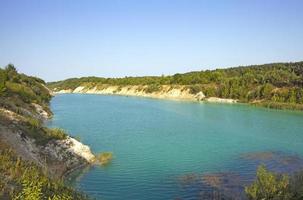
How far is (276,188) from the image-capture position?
1880cm

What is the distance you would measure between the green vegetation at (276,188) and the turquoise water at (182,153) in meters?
5.03

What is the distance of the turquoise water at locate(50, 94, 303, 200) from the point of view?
2597 cm

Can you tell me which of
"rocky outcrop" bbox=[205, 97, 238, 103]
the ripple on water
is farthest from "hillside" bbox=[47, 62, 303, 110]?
the ripple on water

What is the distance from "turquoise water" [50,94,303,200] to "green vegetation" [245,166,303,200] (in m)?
5.03

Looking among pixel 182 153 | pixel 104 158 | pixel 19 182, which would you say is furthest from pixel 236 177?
pixel 19 182

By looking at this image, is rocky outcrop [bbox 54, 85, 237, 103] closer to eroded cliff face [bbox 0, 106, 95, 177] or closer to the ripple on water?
the ripple on water

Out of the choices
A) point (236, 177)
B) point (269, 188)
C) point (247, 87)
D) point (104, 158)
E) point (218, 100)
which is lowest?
point (236, 177)

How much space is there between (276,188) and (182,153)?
1876 centimetres

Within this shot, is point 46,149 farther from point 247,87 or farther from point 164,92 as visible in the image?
point 164,92

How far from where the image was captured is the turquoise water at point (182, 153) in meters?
26.0

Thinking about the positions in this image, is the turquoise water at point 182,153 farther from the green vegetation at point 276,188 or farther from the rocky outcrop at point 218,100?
the rocky outcrop at point 218,100

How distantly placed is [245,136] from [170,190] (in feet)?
87.8

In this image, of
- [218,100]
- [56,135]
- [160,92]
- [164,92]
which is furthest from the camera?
[160,92]

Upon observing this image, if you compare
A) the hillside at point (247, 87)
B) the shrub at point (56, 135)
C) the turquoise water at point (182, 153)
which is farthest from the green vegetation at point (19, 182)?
the hillside at point (247, 87)
